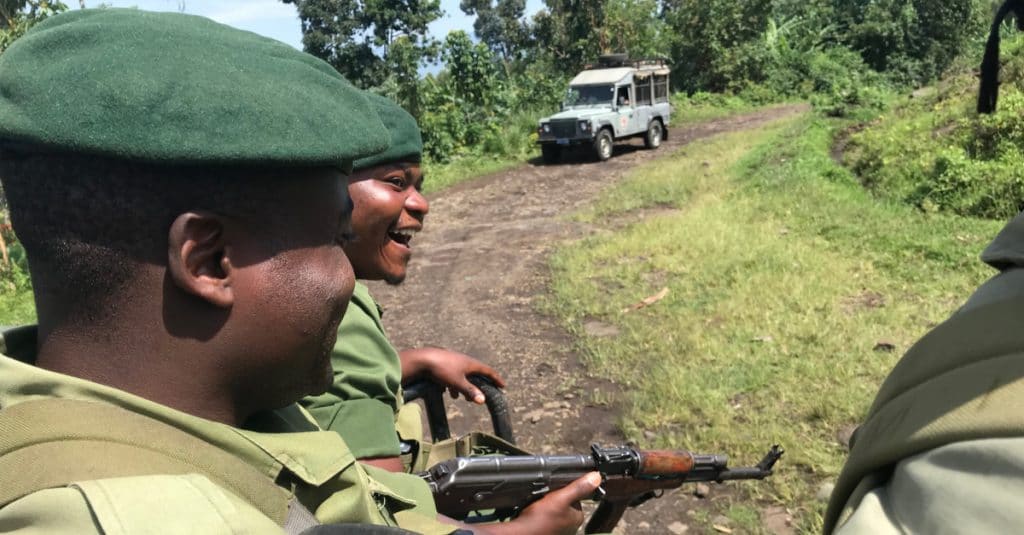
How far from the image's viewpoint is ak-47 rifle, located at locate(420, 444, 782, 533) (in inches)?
73.7

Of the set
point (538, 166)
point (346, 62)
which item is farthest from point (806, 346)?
point (346, 62)

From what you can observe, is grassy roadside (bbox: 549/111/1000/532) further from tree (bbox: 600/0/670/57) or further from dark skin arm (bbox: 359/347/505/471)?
tree (bbox: 600/0/670/57)

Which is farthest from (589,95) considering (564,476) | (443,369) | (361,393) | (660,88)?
(361,393)

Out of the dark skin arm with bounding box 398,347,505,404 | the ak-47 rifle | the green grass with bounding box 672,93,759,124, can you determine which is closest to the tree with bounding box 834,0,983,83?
the green grass with bounding box 672,93,759,124

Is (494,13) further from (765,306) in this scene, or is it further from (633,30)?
(765,306)

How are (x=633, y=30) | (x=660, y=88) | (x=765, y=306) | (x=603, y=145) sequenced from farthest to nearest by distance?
(x=633, y=30), (x=660, y=88), (x=603, y=145), (x=765, y=306)

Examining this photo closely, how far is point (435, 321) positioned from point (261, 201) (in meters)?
5.42

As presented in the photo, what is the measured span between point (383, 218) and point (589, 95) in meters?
14.1

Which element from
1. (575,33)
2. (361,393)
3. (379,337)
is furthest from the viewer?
(575,33)

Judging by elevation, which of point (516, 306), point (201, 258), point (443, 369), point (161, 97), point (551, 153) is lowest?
point (516, 306)

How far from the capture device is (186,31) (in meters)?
1.02

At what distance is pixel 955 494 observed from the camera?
86 centimetres

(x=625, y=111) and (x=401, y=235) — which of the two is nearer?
(x=401, y=235)

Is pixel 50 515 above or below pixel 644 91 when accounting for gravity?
below
